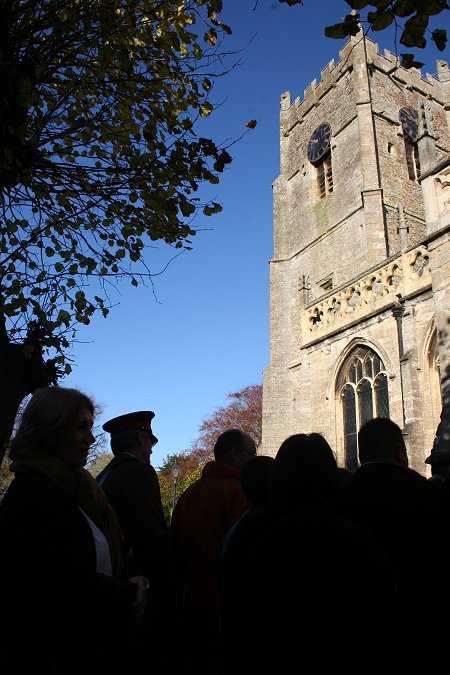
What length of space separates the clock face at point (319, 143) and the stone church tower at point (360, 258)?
69 mm

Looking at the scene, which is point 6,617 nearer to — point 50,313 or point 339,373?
point 50,313

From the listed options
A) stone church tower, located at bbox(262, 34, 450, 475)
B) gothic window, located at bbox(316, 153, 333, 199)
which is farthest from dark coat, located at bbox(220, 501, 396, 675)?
gothic window, located at bbox(316, 153, 333, 199)

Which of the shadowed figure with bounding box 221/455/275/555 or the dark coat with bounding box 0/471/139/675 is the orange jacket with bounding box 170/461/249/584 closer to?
the shadowed figure with bounding box 221/455/275/555

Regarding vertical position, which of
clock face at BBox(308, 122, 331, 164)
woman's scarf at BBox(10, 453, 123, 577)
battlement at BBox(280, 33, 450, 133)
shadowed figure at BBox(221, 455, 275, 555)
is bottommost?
woman's scarf at BBox(10, 453, 123, 577)

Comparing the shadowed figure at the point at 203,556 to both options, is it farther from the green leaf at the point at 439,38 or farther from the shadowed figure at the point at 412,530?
the green leaf at the point at 439,38

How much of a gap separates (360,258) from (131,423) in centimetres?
1848

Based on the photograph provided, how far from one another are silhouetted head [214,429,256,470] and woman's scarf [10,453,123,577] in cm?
166

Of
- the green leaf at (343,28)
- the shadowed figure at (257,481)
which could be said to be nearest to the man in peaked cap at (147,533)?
the shadowed figure at (257,481)

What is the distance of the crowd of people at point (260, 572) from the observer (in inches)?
66.4

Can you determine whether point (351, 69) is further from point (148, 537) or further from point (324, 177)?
point (148, 537)

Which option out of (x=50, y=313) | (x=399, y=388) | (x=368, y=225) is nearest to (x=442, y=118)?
(x=368, y=225)

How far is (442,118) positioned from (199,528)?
29.2 metres

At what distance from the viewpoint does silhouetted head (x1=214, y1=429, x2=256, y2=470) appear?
386cm

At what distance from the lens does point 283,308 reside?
24.3 m
